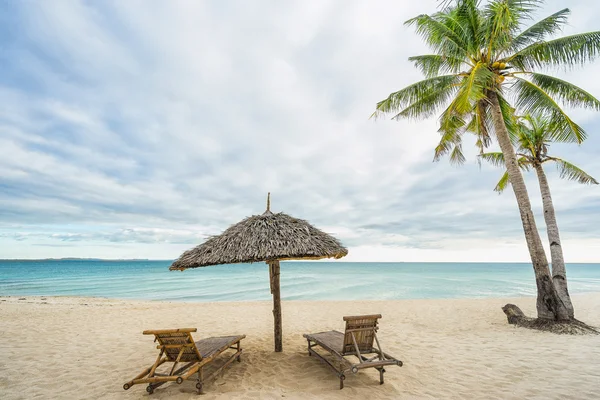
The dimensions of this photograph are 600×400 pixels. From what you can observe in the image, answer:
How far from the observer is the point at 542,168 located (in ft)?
28.4

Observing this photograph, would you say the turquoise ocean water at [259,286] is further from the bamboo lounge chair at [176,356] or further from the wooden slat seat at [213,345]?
the bamboo lounge chair at [176,356]

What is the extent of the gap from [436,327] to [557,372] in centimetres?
374

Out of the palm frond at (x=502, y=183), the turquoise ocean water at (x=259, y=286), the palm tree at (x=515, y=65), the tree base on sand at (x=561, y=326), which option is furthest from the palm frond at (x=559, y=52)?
the turquoise ocean water at (x=259, y=286)

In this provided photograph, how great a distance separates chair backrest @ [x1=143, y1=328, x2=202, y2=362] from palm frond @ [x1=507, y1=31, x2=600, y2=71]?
9.77 meters

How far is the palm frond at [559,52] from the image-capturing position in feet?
21.8

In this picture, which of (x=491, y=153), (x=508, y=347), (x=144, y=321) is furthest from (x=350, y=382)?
(x=491, y=153)

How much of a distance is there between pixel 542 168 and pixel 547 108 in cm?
202

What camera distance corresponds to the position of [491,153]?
A: 429 inches

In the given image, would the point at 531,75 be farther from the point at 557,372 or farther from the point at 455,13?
the point at 557,372

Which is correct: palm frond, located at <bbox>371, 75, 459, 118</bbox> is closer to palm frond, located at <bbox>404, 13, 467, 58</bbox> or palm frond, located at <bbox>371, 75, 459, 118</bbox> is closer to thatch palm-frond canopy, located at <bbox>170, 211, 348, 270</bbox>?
palm frond, located at <bbox>404, 13, 467, 58</bbox>

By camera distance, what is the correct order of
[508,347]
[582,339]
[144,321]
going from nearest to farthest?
[508,347] < [582,339] < [144,321]

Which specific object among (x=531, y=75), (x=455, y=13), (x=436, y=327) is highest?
(x=455, y=13)

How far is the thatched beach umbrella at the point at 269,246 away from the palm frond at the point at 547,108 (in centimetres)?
690

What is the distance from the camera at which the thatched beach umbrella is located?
15.3 ft
